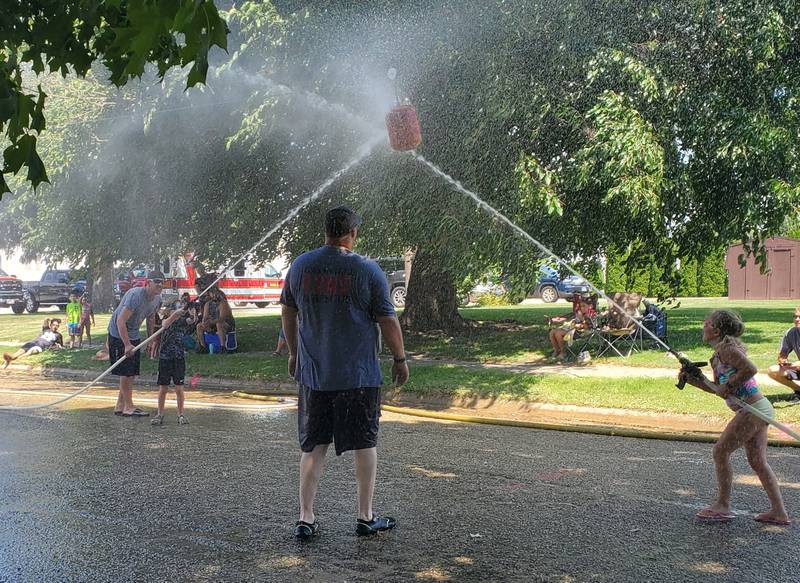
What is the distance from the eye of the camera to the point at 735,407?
5.07 meters

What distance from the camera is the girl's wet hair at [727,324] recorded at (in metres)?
4.96

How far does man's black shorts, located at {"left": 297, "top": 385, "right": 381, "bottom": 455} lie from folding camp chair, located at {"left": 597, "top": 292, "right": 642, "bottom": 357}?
30.1ft

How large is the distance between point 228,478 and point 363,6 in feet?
24.0

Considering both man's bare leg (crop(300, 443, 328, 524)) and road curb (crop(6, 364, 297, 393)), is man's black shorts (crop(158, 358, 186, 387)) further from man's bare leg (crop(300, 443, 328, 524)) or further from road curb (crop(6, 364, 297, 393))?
man's bare leg (crop(300, 443, 328, 524))

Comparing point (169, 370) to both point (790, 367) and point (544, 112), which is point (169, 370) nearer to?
point (544, 112)

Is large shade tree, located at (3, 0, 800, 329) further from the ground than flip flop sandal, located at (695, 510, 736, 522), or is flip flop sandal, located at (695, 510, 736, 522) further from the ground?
large shade tree, located at (3, 0, 800, 329)

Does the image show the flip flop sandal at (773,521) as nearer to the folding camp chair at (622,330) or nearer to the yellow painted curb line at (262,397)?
the yellow painted curb line at (262,397)

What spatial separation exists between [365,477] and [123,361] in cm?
540

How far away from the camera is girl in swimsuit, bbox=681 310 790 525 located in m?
4.93

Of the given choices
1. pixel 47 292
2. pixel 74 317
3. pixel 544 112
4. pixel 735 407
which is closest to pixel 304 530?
pixel 735 407

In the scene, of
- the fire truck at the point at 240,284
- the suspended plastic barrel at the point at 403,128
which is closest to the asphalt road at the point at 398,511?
the suspended plastic barrel at the point at 403,128

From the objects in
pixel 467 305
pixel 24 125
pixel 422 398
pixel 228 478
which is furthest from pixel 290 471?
pixel 467 305

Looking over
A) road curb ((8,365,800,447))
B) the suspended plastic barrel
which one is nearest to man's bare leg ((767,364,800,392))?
Answer: road curb ((8,365,800,447))

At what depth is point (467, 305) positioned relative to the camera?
32.0 m
